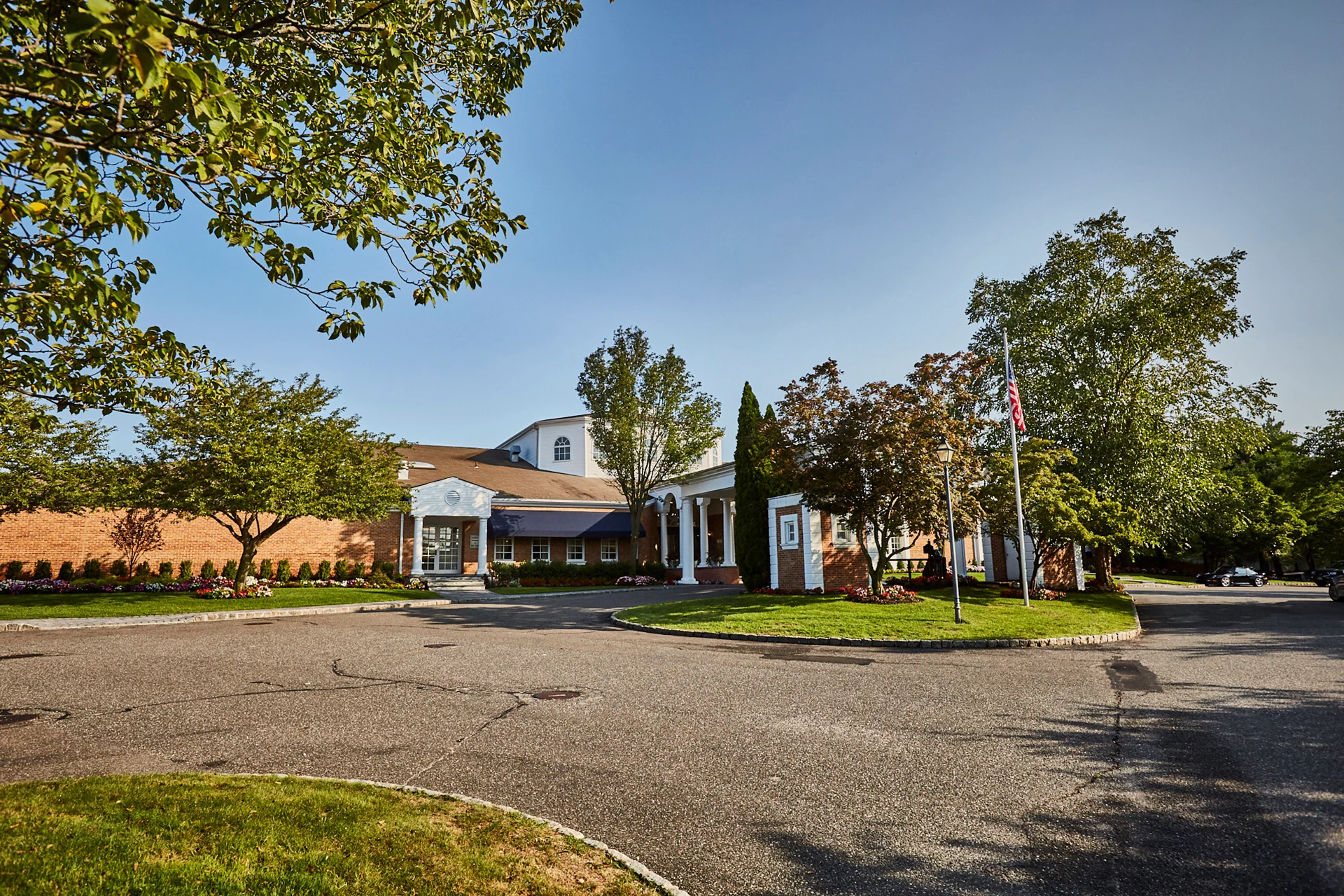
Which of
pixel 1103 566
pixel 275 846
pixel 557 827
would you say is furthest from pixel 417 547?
pixel 275 846

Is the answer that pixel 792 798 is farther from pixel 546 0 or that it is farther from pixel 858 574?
pixel 858 574

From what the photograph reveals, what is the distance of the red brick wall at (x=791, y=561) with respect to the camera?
2391cm

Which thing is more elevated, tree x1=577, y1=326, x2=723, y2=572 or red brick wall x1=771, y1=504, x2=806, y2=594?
tree x1=577, y1=326, x2=723, y2=572

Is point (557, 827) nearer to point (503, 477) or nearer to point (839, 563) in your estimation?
point (839, 563)

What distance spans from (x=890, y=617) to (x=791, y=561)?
24.3ft

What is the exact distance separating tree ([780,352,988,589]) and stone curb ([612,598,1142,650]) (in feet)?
18.5

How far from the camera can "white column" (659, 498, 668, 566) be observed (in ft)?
131

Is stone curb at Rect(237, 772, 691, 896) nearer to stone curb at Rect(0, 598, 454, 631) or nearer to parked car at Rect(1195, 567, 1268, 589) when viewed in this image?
stone curb at Rect(0, 598, 454, 631)

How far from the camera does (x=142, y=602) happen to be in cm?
2047

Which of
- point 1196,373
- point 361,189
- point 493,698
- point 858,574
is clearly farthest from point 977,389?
point 361,189

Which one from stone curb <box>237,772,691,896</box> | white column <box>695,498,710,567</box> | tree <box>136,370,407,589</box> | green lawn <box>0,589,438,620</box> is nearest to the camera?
stone curb <box>237,772,691,896</box>

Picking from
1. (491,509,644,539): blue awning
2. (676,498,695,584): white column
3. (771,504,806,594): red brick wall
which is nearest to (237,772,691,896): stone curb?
(771,504,806,594): red brick wall

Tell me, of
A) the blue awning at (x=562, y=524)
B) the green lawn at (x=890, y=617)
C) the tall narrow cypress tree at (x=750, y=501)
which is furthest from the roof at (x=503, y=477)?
the green lawn at (x=890, y=617)

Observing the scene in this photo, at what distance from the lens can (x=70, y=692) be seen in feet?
29.7
